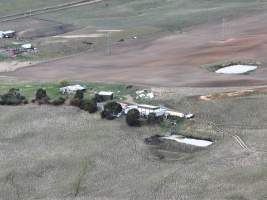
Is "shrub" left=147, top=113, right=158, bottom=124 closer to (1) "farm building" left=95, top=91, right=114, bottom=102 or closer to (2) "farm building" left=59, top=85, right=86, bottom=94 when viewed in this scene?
(1) "farm building" left=95, top=91, right=114, bottom=102

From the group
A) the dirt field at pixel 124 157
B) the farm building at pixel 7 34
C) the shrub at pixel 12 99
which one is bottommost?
the dirt field at pixel 124 157

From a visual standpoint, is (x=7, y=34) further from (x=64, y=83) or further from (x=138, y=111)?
(x=138, y=111)

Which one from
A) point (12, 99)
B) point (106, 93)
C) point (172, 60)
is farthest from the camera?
point (172, 60)

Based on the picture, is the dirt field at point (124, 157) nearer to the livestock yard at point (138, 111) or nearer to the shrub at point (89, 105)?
the livestock yard at point (138, 111)

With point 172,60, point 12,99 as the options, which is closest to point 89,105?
point 12,99

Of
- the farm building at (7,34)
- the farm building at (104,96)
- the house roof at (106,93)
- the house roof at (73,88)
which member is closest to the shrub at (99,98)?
the farm building at (104,96)
